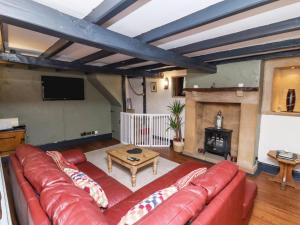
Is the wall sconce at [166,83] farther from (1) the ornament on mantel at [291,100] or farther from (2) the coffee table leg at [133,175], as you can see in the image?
(2) the coffee table leg at [133,175]

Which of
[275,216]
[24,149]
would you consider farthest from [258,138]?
[24,149]

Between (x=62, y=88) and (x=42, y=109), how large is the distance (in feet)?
2.56

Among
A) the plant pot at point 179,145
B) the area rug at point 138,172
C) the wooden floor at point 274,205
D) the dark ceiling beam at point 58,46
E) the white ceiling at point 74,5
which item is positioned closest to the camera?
the white ceiling at point 74,5

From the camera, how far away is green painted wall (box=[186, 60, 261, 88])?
3.31 meters

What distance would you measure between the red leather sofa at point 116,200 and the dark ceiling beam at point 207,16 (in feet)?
4.67

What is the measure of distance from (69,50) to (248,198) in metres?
3.49

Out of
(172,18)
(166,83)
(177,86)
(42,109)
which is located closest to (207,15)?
(172,18)

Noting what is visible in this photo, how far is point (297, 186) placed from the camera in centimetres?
290

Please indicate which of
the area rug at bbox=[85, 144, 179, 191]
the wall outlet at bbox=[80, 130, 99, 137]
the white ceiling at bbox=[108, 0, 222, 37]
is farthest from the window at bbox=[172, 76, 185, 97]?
the white ceiling at bbox=[108, 0, 222, 37]

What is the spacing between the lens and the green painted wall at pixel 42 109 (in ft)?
13.7

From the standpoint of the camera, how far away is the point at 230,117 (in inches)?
157

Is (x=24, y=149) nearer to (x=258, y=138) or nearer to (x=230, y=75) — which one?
(x=230, y=75)

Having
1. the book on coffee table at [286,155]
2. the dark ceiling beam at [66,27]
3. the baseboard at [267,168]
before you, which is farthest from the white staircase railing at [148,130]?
the dark ceiling beam at [66,27]

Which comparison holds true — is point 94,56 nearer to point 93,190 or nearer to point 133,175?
point 133,175
